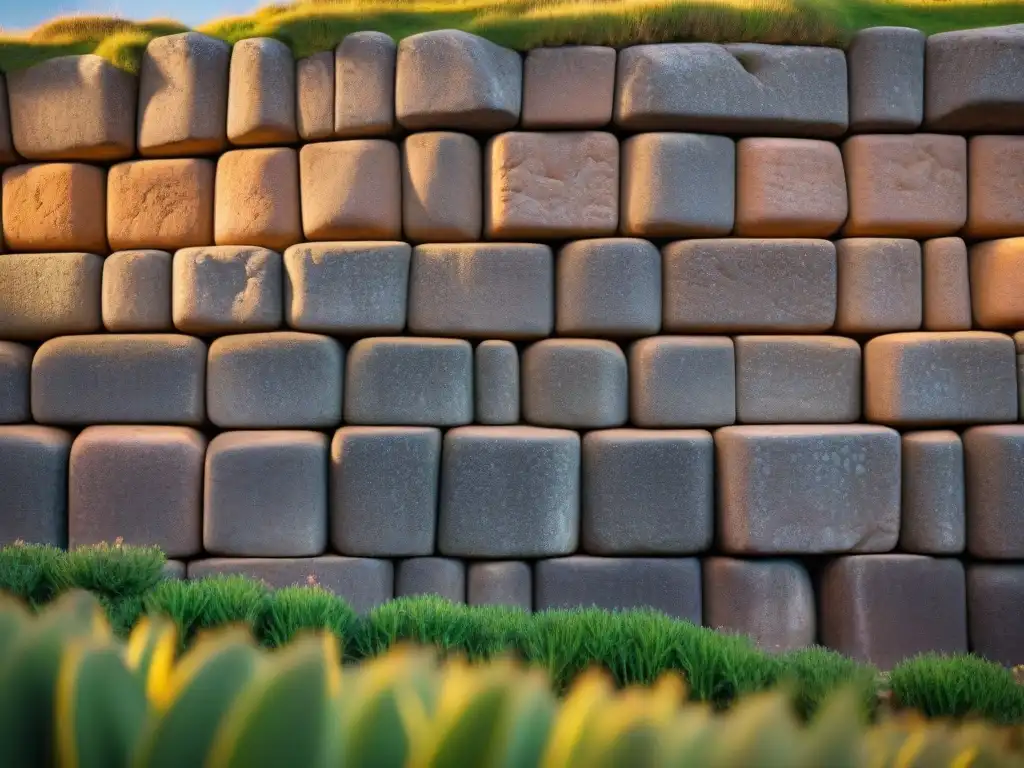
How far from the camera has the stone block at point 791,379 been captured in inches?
131

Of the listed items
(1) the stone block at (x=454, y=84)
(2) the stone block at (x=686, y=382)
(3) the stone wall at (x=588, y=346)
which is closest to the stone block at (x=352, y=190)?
(3) the stone wall at (x=588, y=346)

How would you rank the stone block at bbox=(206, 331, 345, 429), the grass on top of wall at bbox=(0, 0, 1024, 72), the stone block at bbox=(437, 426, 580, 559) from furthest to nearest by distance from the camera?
the grass on top of wall at bbox=(0, 0, 1024, 72) < the stone block at bbox=(206, 331, 345, 429) < the stone block at bbox=(437, 426, 580, 559)

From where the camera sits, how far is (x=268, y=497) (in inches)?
128

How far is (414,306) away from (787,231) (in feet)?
4.72

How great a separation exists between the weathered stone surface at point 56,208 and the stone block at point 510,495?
1.74m

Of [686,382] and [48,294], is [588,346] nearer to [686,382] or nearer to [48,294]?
[686,382]

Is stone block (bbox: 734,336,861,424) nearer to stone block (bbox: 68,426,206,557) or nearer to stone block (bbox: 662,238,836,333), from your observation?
stone block (bbox: 662,238,836,333)

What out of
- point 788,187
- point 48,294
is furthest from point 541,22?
point 48,294

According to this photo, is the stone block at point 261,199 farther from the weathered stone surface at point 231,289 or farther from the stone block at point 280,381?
the stone block at point 280,381

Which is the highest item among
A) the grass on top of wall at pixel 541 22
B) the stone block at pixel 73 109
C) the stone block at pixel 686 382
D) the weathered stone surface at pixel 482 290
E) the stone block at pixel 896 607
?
the grass on top of wall at pixel 541 22

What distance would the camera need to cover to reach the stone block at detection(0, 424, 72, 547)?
3352 millimetres

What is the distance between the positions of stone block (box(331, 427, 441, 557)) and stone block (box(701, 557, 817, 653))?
42.0 inches

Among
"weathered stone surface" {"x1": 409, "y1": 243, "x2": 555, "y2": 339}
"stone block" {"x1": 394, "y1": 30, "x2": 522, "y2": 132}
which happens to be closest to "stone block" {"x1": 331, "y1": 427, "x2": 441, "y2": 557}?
"weathered stone surface" {"x1": 409, "y1": 243, "x2": 555, "y2": 339}

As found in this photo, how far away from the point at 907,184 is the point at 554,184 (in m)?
1.33
